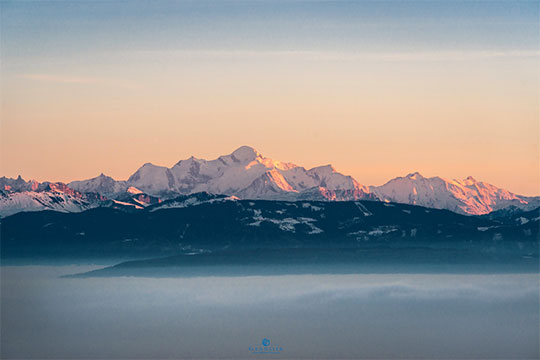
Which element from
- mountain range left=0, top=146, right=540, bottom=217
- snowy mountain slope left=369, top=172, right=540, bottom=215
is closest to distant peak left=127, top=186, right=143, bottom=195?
mountain range left=0, top=146, right=540, bottom=217

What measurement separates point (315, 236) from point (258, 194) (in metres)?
13.9

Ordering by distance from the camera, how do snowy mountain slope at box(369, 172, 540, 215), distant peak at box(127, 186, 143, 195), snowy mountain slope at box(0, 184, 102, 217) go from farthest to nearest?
distant peak at box(127, 186, 143, 195), snowy mountain slope at box(369, 172, 540, 215), snowy mountain slope at box(0, 184, 102, 217)

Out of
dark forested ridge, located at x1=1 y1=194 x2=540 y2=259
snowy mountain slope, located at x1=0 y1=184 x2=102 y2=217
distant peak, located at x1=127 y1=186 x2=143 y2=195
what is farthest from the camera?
distant peak, located at x1=127 y1=186 x2=143 y2=195

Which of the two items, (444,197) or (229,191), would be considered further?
(229,191)

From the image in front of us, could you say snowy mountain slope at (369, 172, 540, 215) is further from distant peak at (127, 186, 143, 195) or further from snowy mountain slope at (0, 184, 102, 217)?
snowy mountain slope at (0, 184, 102, 217)

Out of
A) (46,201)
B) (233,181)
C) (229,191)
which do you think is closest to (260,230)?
(233,181)

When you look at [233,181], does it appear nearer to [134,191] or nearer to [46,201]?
[134,191]

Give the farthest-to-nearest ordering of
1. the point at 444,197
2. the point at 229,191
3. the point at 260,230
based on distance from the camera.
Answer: the point at 229,191, the point at 444,197, the point at 260,230

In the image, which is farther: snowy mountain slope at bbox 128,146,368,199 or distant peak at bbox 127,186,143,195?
distant peak at bbox 127,186,143,195

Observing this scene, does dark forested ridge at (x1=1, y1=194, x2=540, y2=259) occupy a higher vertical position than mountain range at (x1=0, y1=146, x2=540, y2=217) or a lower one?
lower

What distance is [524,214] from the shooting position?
98.9 metres

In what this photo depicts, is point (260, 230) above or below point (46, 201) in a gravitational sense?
below

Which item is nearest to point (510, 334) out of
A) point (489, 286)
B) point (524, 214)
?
point (489, 286)

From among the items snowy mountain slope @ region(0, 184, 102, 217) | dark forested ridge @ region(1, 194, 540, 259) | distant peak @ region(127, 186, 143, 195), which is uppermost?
distant peak @ region(127, 186, 143, 195)
